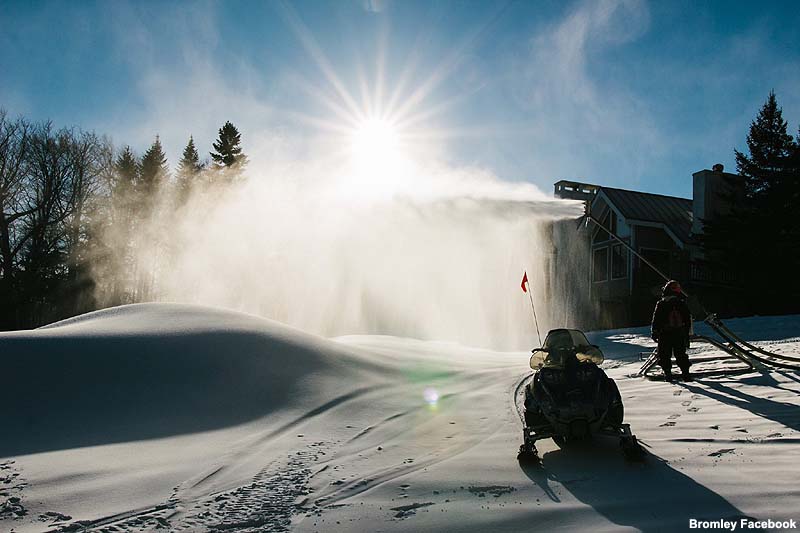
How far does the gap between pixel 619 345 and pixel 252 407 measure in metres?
12.7

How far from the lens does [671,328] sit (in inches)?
393

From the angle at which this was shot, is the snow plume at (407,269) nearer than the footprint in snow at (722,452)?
No

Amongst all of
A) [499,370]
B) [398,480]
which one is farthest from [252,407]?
[499,370]

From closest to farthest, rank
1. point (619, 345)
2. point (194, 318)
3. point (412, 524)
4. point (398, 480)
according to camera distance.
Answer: point (412, 524), point (398, 480), point (194, 318), point (619, 345)

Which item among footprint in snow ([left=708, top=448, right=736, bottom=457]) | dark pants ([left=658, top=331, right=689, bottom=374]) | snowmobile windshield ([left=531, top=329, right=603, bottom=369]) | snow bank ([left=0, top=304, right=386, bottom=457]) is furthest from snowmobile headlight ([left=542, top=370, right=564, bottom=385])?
dark pants ([left=658, top=331, right=689, bottom=374])

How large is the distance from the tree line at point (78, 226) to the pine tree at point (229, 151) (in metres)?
2.86

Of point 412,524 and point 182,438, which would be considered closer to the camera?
point 412,524

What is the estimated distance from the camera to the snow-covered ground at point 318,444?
4.12 meters

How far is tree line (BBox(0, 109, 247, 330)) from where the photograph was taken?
34781 millimetres

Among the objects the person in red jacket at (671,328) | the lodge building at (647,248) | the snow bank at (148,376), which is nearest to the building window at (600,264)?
the lodge building at (647,248)

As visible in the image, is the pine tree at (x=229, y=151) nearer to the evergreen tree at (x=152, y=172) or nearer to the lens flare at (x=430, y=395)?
the evergreen tree at (x=152, y=172)

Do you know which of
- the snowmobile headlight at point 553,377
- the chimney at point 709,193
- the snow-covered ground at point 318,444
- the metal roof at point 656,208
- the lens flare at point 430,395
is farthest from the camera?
the metal roof at point 656,208

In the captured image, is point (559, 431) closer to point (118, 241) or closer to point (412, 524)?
point (412, 524)

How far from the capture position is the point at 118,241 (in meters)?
38.9
